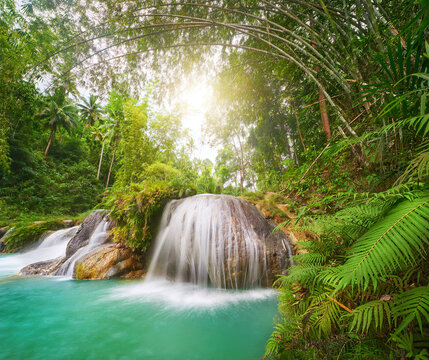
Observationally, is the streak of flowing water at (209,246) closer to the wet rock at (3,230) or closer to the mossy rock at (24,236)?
the mossy rock at (24,236)

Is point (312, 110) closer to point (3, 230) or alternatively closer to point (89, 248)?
point (89, 248)

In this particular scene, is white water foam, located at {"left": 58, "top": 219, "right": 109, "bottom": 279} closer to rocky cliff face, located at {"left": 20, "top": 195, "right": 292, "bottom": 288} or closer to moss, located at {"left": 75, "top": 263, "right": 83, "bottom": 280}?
rocky cliff face, located at {"left": 20, "top": 195, "right": 292, "bottom": 288}

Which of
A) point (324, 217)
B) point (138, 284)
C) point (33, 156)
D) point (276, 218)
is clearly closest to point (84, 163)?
point (33, 156)

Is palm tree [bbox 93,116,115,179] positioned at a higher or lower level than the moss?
higher

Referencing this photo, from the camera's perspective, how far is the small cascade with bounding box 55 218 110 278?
4953 millimetres

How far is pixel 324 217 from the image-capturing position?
1.26m

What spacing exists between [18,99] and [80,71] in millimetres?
2889

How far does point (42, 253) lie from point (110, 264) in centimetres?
563

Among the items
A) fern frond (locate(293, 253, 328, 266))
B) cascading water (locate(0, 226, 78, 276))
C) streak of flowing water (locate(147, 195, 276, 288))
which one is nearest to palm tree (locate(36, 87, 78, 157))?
cascading water (locate(0, 226, 78, 276))

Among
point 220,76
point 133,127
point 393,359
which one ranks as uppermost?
point 133,127

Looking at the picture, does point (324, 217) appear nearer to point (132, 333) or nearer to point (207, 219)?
point (132, 333)

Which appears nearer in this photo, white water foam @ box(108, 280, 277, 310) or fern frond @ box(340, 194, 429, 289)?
fern frond @ box(340, 194, 429, 289)

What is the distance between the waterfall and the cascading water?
17.4 feet

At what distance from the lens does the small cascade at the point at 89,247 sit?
4.95 metres
